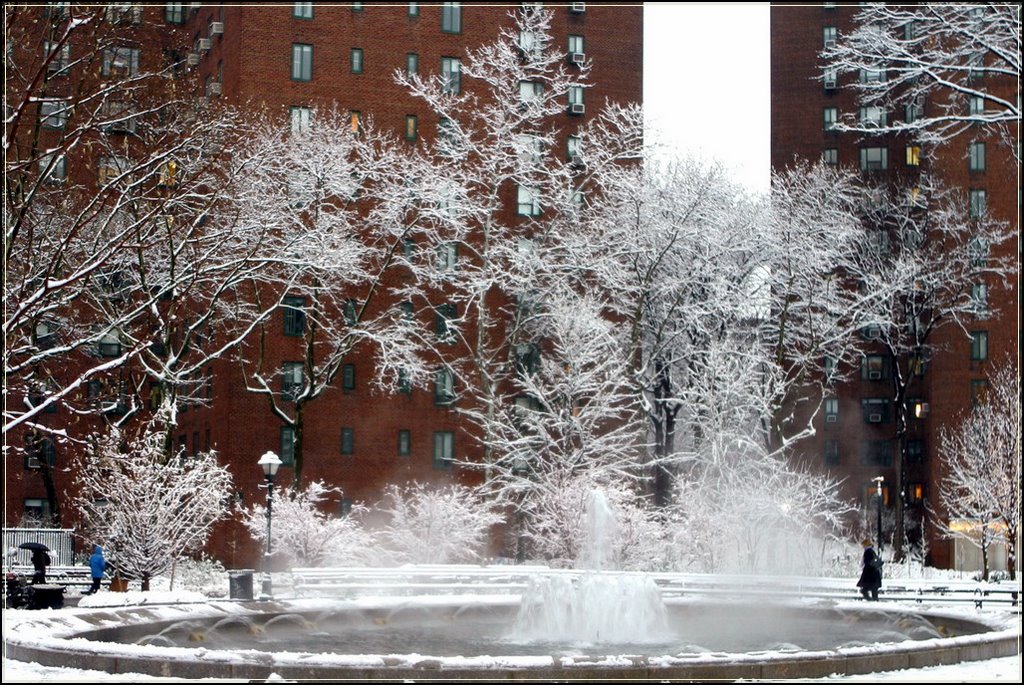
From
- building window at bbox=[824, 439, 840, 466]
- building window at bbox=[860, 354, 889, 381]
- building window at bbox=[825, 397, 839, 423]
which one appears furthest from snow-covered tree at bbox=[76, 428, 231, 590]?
building window at bbox=[825, 397, 839, 423]

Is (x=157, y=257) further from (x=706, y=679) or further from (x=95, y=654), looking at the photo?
(x=706, y=679)

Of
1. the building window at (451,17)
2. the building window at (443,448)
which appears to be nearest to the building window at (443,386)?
the building window at (443,448)


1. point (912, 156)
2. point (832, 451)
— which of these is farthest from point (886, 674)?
point (912, 156)

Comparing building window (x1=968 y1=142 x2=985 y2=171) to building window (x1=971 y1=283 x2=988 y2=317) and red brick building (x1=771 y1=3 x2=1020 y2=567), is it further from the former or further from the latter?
building window (x1=971 y1=283 x2=988 y2=317)

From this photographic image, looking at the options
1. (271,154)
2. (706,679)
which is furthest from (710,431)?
(706,679)

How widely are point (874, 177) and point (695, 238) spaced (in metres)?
33.7

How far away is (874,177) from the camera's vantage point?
85125mm

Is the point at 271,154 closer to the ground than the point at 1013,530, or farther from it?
farther from it

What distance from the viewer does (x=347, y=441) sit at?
6081cm

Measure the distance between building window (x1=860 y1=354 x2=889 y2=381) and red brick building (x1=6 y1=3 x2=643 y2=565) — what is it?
2969cm

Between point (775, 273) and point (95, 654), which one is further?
point (775, 273)

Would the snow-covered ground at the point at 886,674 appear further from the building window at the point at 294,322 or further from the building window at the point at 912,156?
the building window at the point at 912,156

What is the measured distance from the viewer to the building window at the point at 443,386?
6197 centimetres

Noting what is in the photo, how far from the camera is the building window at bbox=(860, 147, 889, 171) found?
8869 centimetres
